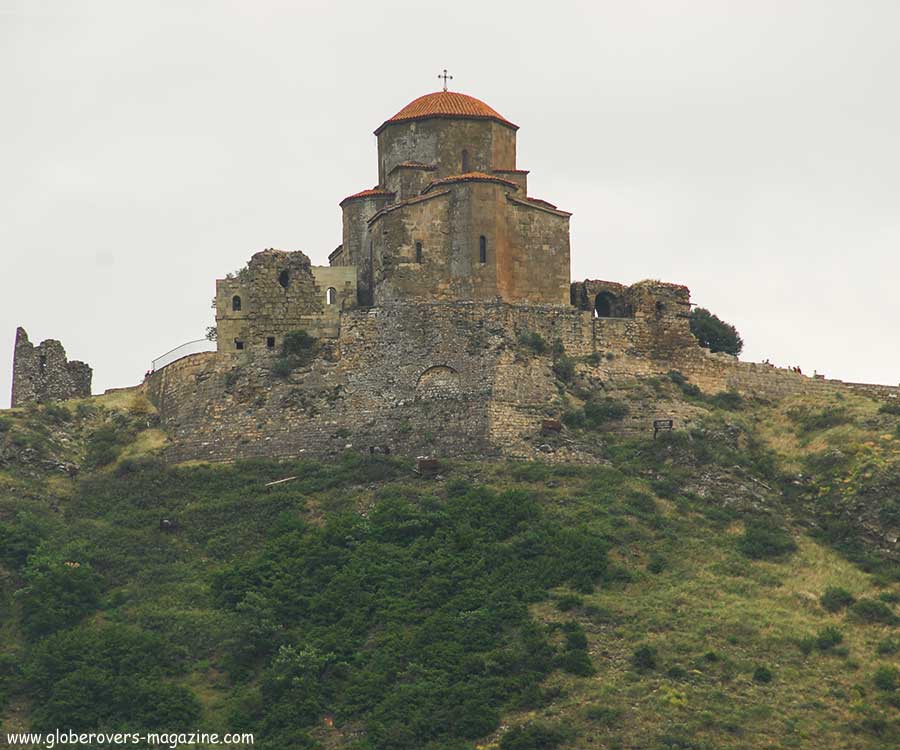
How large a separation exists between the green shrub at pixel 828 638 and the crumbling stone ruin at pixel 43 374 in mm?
28296

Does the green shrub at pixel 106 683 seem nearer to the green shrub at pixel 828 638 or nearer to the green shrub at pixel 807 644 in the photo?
the green shrub at pixel 807 644

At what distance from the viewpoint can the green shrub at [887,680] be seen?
53062 mm

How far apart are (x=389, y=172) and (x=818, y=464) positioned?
56.1 feet

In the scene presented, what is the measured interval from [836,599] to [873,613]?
43.0 inches

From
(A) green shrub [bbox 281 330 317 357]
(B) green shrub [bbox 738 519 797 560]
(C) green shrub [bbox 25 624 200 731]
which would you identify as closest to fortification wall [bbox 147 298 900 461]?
(A) green shrub [bbox 281 330 317 357]

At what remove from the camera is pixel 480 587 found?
58.1m

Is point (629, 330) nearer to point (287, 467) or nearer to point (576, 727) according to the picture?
point (287, 467)

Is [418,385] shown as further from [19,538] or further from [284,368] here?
[19,538]

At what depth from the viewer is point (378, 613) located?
57500 millimetres

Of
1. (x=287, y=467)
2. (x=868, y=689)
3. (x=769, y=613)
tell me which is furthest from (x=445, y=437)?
(x=868, y=689)

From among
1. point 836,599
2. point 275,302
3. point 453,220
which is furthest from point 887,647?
point 275,302

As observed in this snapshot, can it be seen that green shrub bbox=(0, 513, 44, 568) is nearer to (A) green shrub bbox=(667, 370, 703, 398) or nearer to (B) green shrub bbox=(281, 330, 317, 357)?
(B) green shrub bbox=(281, 330, 317, 357)

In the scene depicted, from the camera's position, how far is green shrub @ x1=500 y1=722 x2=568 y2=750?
5097 cm

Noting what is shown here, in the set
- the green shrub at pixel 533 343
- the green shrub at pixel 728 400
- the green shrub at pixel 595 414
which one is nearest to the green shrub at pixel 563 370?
the green shrub at pixel 533 343
